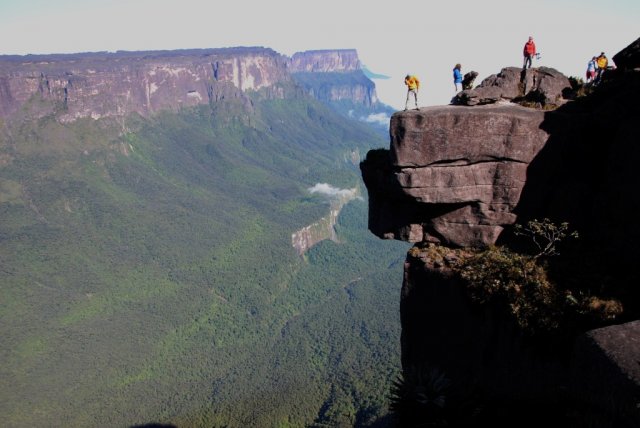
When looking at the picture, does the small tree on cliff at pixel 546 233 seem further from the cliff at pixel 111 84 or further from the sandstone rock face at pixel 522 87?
the cliff at pixel 111 84

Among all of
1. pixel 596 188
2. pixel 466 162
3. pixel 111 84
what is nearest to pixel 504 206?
pixel 466 162

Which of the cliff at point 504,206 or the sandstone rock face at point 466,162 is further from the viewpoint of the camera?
the sandstone rock face at point 466,162

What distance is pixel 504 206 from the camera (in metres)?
14.5

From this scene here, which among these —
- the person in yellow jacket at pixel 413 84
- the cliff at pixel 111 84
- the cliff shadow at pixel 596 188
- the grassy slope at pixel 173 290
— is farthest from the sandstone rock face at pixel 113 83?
the cliff shadow at pixel 596 188

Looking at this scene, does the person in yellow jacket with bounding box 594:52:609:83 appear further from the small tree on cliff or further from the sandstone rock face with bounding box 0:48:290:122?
the sandstone rock face with bounding box 0:48:290:122

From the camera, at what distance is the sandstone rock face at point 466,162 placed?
13.8 metres

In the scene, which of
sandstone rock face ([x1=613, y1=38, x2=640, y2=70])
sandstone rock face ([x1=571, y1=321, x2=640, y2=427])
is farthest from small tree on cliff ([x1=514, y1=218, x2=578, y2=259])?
sandstone rock face ([x1=613, y1=38, x2=640, y2=70])

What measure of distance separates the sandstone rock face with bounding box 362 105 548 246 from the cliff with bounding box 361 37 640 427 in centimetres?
3

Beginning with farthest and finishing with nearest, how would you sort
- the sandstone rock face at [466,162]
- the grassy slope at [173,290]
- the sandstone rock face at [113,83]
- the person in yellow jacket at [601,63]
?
the sandstone rock face at [113,83] < the grassy slope at [173,290] < the person in yellow jacket at [601,63] < the sandstone rock face at [466,162]

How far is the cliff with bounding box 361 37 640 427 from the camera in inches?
471

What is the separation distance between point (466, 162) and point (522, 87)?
4.94 metres

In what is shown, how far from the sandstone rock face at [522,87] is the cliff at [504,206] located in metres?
0.08

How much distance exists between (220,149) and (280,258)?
243ft

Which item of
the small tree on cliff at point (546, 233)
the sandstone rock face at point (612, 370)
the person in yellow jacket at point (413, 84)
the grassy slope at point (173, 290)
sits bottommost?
the grassy slope at point (173, 290)
